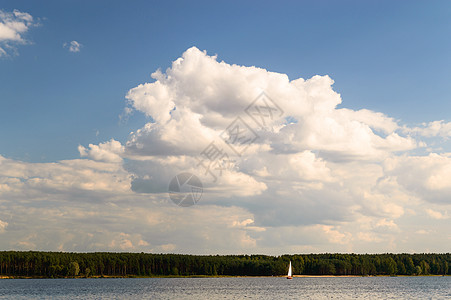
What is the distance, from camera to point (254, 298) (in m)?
111

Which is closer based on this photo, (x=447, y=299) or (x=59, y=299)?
(x=447, y=299)

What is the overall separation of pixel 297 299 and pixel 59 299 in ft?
176

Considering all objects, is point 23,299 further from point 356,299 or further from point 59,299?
point 356,299

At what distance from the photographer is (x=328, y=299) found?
4380 inches

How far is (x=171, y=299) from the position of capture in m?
108

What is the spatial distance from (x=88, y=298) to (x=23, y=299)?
13.9m

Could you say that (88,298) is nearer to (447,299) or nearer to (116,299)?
(116,299)

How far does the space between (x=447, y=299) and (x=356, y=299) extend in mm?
18746

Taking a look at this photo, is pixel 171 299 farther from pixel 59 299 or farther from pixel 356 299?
pixel 356 299

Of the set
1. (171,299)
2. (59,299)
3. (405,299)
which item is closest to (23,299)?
(59,299)

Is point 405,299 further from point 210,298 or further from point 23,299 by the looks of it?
point 23,299

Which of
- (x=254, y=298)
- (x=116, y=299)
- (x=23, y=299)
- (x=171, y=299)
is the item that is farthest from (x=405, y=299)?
(x=23, y=299)

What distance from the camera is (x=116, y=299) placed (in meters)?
109

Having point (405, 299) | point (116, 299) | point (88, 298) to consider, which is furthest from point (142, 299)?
point (405, 299)
